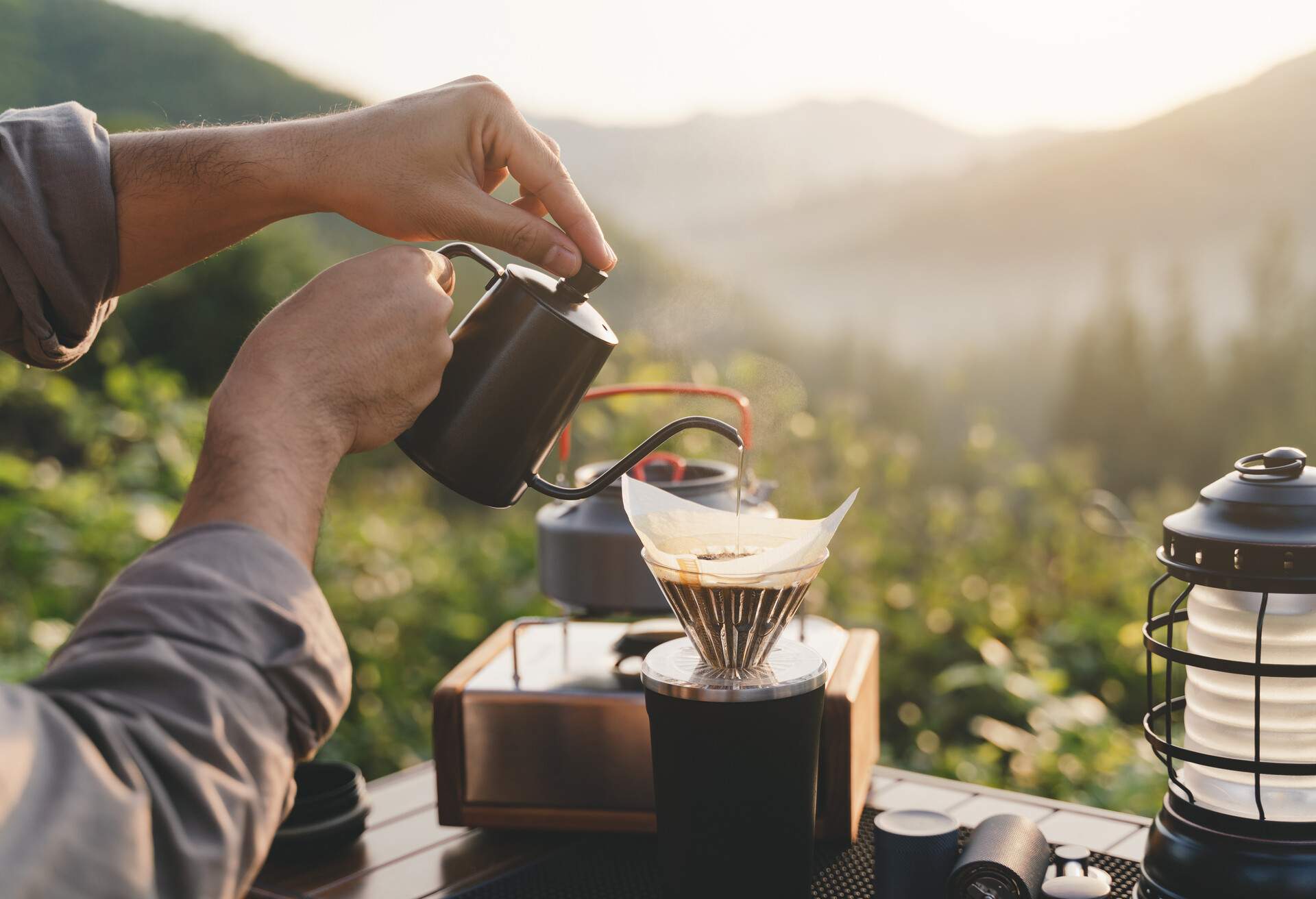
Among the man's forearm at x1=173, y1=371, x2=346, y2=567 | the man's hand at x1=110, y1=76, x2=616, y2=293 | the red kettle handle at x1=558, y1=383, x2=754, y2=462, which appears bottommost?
the red kettle handle at x1=558, y1=383, x2=754, y2=462

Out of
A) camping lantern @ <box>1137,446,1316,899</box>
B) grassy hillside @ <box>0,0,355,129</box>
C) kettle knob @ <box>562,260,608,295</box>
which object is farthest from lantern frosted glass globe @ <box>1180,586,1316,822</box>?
grassy hillside @ <box>0,0,355,129</box>

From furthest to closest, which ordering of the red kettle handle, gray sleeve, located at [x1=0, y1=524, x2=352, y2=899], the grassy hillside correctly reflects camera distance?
1. the grassy hillside
2. the red kettle handle
3. gray sleeve, located at [x1=0, y1=524, x2=352, y2=899]

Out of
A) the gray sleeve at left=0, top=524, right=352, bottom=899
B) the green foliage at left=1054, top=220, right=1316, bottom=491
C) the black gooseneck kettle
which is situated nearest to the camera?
the gray sleeve at left=0, top=524, right=352, bottom=899

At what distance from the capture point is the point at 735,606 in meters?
0.89

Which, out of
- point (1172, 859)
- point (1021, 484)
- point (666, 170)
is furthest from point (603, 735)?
point (666, 170)

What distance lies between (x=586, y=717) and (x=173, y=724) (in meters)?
0.67

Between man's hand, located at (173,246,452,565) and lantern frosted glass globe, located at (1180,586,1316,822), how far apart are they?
28.1 inches

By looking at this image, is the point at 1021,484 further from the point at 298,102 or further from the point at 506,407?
the point at 298,102

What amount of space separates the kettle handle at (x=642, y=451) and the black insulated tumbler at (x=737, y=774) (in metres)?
0.19

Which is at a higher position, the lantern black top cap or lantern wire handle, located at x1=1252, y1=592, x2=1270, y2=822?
the lantern black top cap

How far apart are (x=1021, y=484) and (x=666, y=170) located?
2028 millimetres

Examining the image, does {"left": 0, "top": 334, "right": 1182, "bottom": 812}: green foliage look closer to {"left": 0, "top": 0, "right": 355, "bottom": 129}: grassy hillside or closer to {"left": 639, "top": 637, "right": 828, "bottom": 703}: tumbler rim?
{"left": 639, "top": 637, "right": 828, "bottom": 703}: tumbler rim

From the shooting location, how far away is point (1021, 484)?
304cm

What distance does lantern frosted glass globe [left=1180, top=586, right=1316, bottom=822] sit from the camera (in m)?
0.92
